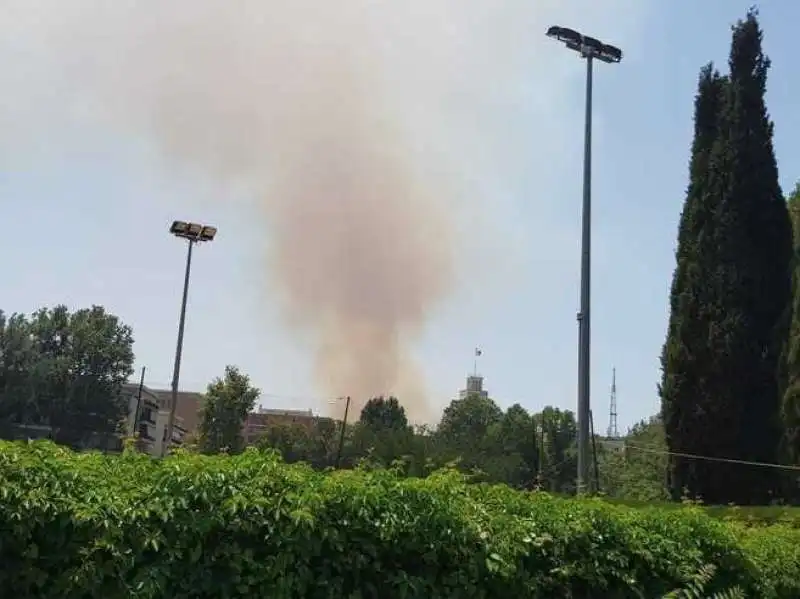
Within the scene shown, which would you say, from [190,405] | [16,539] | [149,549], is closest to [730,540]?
[149,549]

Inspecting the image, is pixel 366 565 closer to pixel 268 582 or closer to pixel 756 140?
pixel 268 582

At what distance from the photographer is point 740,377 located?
23203mm

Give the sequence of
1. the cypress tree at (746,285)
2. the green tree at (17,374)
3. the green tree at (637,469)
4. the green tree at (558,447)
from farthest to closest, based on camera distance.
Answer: the green tree at (17,374)
the green tree at (558,447)
the green tree at (637,469)
the cypress tree at (746,285)

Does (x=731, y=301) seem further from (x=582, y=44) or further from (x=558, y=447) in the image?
(x=558, y=447)

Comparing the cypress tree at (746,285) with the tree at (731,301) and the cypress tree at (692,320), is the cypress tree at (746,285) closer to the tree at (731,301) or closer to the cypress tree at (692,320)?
the tree at (731,301)

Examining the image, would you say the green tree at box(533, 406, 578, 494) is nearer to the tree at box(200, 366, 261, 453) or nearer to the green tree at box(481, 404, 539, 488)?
the green tree at box(481, 404, 539, 488)

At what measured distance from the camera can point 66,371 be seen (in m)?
61.3

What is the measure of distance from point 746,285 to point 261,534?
22.5 meters

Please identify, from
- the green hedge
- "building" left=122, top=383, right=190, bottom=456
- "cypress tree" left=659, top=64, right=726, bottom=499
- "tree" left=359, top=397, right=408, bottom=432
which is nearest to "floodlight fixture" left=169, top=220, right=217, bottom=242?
"cypress tree" left=659, top=64, right=726, bottom=499

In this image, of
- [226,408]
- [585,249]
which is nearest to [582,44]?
[585,249]

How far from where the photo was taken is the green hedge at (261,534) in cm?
328

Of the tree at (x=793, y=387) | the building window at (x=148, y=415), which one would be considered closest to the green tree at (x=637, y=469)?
the tree at (x=793, y=387)

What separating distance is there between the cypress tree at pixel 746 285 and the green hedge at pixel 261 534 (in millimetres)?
19190

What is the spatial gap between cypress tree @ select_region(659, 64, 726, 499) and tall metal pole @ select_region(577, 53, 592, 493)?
1055cm
